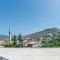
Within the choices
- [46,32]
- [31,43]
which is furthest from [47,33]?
[31,43]

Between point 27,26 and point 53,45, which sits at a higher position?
point 27,26

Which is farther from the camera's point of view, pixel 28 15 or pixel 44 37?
pixel 44 37

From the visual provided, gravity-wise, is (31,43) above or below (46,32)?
below

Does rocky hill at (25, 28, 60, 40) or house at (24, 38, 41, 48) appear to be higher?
rocky hill at (25, 28, 60, 40)

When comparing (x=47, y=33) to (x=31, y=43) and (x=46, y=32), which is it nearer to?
(x=46, y=32)

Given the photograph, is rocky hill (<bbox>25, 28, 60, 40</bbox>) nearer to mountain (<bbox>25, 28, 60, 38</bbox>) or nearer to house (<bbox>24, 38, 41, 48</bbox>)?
mountain (<bbox>25, 28, 60, 38</bbox>)

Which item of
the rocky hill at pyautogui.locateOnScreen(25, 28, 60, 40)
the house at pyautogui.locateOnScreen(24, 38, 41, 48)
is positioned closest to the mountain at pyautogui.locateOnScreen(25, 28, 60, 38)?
the rocky hill at pyautogui.locateOnScreen(25, 28, 60, 40)

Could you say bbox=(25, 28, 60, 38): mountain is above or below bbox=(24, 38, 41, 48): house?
above

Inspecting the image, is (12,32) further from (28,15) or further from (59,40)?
(59,40)

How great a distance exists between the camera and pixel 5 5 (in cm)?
576

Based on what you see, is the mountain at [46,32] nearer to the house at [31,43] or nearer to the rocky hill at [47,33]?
the rocky hill at [47,33]
